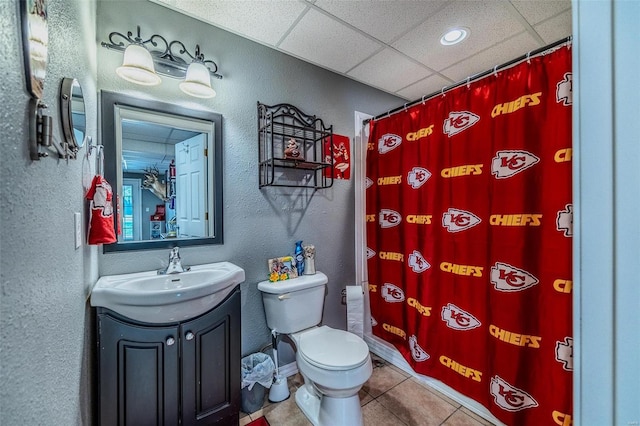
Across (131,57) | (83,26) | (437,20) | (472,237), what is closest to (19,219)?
(83,26)

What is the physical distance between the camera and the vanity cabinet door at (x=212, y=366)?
121 centimetres

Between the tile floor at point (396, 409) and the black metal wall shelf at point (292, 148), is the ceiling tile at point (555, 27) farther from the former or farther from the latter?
the tile floor at point (396, 409)

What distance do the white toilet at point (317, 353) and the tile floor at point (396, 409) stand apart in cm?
11

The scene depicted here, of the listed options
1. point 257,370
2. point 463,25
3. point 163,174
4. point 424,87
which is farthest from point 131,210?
point 424,87

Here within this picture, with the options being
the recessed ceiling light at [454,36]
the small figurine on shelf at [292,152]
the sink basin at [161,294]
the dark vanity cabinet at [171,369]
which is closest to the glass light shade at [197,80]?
the small figurine on shelf at [292,152]

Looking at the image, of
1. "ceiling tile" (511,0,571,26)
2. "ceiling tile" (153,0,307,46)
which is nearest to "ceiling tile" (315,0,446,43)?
"ceiling tile" (153,0,307,46)

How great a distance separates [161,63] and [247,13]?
56 centimetres

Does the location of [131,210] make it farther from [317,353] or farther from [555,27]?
[555,27]

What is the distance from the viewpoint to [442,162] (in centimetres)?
166

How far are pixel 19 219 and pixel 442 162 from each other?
5.94 feet

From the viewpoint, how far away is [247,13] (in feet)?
4.87

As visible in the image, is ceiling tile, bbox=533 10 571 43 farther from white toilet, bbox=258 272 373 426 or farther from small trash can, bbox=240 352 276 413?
small trash can, bbox=240 352 276 413

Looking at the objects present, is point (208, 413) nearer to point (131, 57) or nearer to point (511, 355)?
point (511, 355)

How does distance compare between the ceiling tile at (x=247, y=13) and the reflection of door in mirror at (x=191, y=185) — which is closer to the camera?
the ceiling tile at (x=247, y=13)
